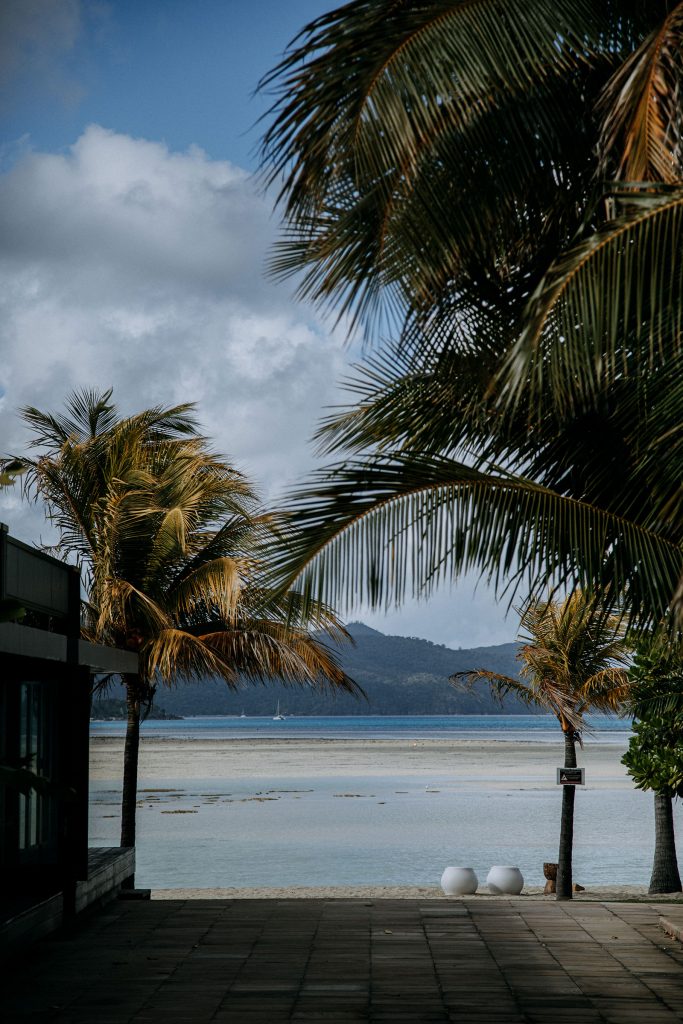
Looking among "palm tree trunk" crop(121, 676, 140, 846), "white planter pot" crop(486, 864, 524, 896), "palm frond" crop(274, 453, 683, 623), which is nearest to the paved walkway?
"palm frond" crop(274, 453, 683, 623)

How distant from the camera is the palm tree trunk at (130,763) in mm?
12328

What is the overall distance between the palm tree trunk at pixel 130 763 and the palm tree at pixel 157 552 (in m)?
0.02

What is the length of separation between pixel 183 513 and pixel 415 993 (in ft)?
22.7

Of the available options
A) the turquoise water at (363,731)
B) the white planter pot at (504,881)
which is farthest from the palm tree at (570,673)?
the turquoise water at (363,731)

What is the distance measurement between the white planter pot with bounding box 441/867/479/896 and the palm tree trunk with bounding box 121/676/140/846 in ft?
15.9

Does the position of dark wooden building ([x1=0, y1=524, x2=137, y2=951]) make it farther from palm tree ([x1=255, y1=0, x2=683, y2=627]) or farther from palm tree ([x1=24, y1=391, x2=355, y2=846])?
palm tree ([x1=24, y1=391, x2=355, y2=846])

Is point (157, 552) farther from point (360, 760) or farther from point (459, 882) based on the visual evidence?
point (360, 760)

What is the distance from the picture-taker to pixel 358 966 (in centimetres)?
651

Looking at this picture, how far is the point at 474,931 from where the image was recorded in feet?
25.0

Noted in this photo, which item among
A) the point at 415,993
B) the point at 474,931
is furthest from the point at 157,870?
the point at 415,993

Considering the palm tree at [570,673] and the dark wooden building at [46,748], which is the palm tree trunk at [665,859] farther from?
the dark wooden building at [46,748]

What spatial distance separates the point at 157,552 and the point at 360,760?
47840 millimetres

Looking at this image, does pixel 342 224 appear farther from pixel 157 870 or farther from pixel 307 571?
pixel 157 870

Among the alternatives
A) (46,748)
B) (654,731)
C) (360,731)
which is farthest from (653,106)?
(360,731)
